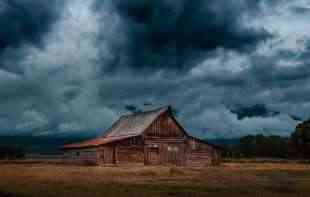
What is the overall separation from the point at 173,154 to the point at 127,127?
9.63 m

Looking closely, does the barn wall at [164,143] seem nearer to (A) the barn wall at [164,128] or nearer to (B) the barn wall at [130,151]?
(A) the barn wall at [164,128]

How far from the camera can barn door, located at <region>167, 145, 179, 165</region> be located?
226 ft

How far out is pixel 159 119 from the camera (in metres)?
70.6

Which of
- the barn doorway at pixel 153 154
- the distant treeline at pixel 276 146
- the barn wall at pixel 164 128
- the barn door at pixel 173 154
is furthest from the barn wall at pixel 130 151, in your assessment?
the distant treeline at pixel 276 146

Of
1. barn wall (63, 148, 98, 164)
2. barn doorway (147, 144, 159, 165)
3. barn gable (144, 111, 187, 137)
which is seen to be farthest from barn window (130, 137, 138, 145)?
barn wall (63, 148, 98, 164)

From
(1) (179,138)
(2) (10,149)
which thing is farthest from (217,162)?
(2) (10,149)

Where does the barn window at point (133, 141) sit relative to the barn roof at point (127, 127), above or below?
below

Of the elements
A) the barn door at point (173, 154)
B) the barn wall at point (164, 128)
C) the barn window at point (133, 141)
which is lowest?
the barn door at point (173, 154)

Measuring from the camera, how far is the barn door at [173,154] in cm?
6900

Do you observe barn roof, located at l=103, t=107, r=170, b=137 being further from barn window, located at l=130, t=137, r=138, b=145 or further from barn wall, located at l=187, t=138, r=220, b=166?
barn wall, located at l=187, t=138, r=220, b=166

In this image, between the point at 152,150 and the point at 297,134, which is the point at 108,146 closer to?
the point at 152,150

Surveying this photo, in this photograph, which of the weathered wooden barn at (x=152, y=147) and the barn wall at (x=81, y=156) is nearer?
the weathered wooden barn at (x=152, y=147)

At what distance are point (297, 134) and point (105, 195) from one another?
241ft

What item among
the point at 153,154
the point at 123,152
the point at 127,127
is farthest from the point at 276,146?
the point at 123,152
